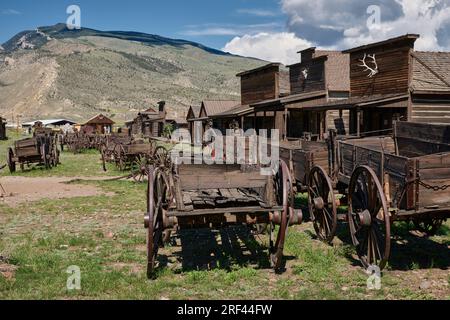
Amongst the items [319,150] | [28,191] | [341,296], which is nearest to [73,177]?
[28,191]

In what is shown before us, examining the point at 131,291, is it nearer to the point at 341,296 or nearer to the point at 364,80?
the point at 341,296

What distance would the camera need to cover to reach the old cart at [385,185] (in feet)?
18.5

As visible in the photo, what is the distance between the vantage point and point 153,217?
230 inches

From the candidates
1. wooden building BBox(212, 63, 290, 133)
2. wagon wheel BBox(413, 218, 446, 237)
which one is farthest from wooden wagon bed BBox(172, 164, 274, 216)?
wooden building BBox(212, 63, 290, 133)

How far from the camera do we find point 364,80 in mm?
23438

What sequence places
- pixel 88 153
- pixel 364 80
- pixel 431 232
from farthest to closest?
pixel 88 153, pixel 364 80, pixel 431 232

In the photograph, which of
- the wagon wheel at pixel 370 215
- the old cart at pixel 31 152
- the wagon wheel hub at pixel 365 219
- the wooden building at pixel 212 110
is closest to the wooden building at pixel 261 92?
the wooden building at pixel 212 110

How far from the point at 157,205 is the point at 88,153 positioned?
28.5 metres

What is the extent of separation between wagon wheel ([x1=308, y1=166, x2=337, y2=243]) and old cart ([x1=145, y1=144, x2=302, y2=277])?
89cm

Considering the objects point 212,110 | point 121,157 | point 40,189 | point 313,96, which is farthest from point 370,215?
point 212,110

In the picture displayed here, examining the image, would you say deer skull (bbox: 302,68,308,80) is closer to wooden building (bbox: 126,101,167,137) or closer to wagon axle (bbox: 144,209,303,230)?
wagon axle (bbox: 144,209,303,230)

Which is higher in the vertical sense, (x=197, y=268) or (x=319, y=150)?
(x=319, y=150)

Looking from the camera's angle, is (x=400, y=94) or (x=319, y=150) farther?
(x=400, y=94)

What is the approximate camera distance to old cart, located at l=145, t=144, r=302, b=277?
598cm
